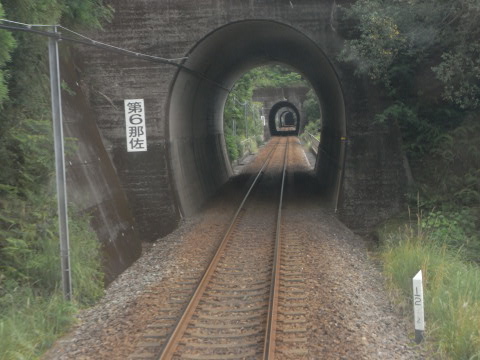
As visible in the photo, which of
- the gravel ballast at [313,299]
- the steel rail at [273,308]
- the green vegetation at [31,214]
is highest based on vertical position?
the green vegetation at [31,214]

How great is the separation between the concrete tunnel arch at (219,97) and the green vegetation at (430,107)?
1.34 meters

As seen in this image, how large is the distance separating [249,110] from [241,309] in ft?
117

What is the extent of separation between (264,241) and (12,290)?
5365 millimetres

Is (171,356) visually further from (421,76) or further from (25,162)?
(421,76)

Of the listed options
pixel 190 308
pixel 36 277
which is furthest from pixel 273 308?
pixel 36 277

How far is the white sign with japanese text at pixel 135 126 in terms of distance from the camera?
12234 mm

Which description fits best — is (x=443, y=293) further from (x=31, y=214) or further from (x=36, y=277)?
(x=31, y=214)

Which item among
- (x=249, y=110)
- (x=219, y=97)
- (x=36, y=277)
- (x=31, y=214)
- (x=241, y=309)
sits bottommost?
(x=241, y=309)

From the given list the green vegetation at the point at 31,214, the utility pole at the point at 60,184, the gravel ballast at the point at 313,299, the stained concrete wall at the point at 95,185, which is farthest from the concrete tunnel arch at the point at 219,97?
the utility pole at the point at 60,184

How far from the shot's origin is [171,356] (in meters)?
5.43

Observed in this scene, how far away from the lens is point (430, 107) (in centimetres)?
1235

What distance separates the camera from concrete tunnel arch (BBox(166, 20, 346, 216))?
12969 mm

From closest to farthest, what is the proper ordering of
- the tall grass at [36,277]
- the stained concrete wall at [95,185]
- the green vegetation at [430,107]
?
the tall grass at [36,277]
the stained concrete wall at [95,185]
the green vegetation at [430,107]

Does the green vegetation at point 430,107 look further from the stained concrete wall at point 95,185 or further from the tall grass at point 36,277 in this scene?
the stained concrete wall at point 95,185
